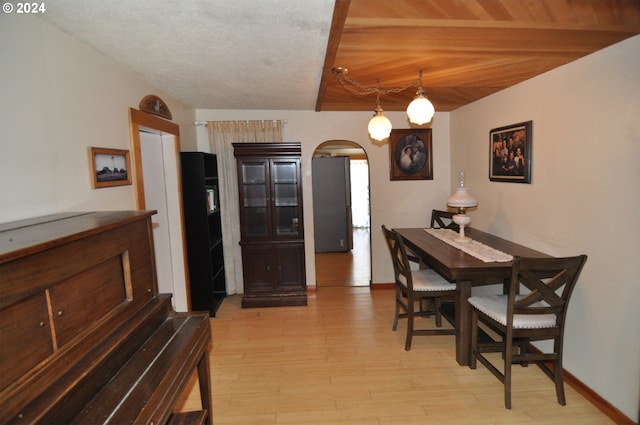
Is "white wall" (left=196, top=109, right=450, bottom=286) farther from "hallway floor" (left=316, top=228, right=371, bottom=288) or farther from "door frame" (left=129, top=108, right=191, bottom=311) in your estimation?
"door frame" (left=129, top=108, right=191, bottom=311)

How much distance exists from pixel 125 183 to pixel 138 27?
1.08 meters

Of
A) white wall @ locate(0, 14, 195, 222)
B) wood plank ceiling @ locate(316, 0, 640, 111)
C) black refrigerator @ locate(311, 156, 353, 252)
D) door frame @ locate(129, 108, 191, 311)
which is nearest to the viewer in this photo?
white wall @ locate(0, 14, 195, 222)

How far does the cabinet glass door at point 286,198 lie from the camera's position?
13.4 feet

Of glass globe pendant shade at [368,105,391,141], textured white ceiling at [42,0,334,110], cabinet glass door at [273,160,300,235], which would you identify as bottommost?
cabinet glass door at [273,160,300,235]

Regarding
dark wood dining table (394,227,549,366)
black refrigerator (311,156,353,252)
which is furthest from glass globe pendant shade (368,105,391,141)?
black refrigerator (311,156,353,252)

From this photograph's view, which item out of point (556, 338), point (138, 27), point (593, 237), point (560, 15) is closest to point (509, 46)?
point (560, 15)

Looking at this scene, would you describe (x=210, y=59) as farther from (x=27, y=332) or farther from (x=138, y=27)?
(x=27, y=332)

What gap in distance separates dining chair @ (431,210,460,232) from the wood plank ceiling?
1681 millimetres

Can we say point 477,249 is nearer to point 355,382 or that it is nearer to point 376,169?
point 355,382

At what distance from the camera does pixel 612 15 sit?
165 cm

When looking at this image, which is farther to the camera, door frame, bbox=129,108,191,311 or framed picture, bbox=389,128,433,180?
framed picture, bbox=389,128,433,180

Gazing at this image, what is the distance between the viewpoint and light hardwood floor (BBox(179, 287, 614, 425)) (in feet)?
7.16

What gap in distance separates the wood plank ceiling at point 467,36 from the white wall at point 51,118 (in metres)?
1.49

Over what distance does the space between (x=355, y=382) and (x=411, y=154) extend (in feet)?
9.82
